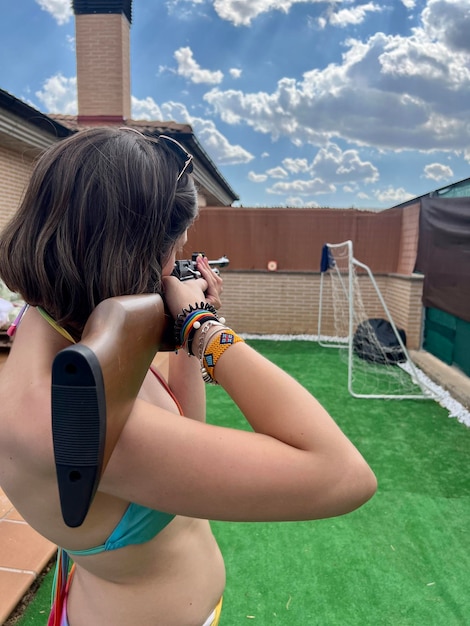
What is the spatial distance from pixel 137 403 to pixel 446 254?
625 cm

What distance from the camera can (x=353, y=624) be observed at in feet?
6.82

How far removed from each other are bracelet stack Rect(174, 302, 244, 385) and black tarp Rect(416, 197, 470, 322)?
540cm

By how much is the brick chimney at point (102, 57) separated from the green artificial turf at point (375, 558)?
1024 cm

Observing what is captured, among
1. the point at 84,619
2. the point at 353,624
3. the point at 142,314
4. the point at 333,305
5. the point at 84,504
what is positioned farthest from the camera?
the point at 333,305

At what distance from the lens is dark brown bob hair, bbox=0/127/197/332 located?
2.15 ft

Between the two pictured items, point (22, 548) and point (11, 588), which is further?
point (22, 548)

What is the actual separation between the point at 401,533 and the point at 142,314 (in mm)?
2850

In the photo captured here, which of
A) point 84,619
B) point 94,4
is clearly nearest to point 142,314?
point 84,619

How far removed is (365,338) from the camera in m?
6.91

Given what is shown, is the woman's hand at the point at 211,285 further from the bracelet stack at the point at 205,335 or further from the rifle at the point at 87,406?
the rifle at the point at 87,406

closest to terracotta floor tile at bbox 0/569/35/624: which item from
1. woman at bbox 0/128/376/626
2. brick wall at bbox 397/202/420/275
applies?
woman at bbox 0/128/376/626

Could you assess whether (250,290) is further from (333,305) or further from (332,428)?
(332,428)

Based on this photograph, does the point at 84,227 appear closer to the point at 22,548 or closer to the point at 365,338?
the point at 22,548

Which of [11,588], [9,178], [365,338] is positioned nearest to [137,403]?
[11,588]
